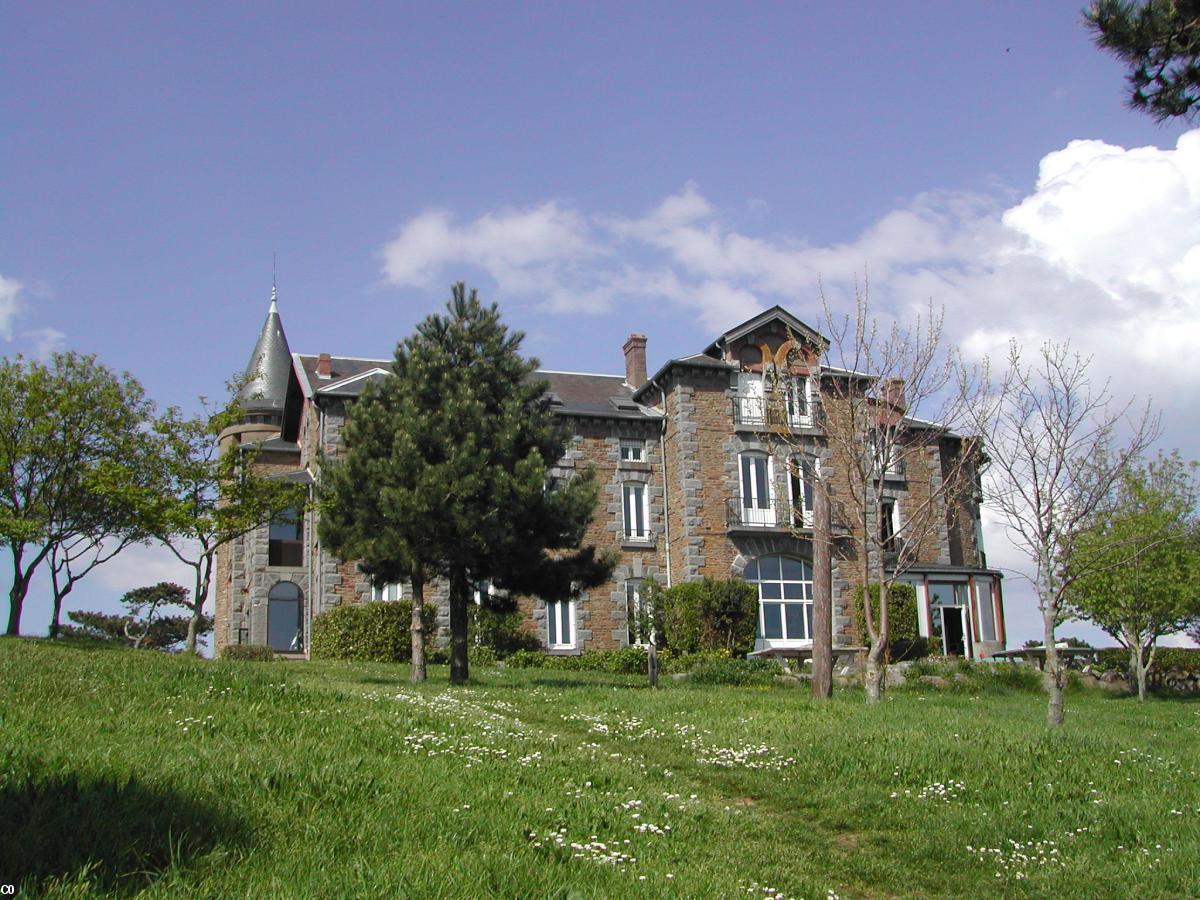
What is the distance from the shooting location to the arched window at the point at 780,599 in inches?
A: 1458

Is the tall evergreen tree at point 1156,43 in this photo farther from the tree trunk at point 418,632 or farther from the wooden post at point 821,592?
the tree trunk at point 418,632

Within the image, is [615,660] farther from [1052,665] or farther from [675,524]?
[1052,665]

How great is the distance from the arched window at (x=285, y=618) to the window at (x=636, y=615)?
10.8 metres

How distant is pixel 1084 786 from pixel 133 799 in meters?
8.40

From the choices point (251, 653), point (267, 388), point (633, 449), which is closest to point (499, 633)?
point (251, 653)

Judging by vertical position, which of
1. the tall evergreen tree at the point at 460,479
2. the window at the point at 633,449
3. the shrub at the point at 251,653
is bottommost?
the shrub at the point at 251,653

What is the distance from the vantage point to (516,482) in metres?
21.6

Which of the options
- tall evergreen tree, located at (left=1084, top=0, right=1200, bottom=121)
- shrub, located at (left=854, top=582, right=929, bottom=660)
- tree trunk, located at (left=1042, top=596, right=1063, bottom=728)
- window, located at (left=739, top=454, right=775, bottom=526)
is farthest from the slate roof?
tall evergreen tree, located at (left=1084, top=0, right=1200, bottom=121)

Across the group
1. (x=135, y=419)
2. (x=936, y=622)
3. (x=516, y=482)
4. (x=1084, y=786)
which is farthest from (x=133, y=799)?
(x=936, y=622)

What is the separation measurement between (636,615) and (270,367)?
2301cm

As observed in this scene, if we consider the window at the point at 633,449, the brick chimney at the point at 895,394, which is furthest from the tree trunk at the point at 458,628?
the window at the point at 633,449

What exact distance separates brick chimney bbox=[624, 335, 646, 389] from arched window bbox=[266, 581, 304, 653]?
46.8 ft

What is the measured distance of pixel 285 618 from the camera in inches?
1431

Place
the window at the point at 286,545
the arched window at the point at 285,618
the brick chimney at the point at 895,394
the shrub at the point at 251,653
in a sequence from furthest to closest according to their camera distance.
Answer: the window at the point at 286,545, the arched window at the point at 285,618, the shrub at the point at 251,653, the brick chimney at the point at 895,394
